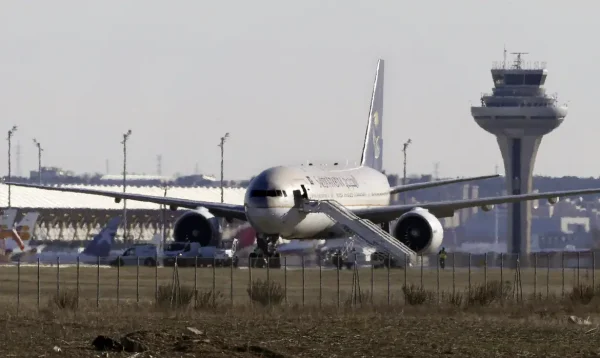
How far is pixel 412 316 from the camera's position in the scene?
37.4m

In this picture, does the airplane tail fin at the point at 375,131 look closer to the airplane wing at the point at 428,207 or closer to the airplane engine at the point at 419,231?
the airplane wing at the point at 428,207

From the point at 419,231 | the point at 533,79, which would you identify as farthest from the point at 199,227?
the point at 533,79

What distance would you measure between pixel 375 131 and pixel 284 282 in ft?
109

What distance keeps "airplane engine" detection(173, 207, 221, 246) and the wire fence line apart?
94.8 inches

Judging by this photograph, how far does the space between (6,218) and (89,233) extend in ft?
105

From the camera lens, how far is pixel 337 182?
70.4m

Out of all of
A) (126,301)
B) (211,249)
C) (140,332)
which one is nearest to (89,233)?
(211,249)

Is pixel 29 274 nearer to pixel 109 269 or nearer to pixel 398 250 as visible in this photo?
pixel 109 269

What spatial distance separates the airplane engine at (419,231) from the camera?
6781cm

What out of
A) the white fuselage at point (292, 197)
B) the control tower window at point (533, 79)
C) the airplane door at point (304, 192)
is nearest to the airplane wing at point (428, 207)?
the white fuselage at point (292, 197)

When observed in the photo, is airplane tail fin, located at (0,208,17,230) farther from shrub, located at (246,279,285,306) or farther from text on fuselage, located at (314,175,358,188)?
shrub, located at (246,279,285,306)

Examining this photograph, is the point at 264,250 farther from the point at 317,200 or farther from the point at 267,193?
the point at 267,193

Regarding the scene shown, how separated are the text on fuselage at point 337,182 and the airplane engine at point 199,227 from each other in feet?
17.7

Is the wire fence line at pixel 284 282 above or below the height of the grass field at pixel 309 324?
above
